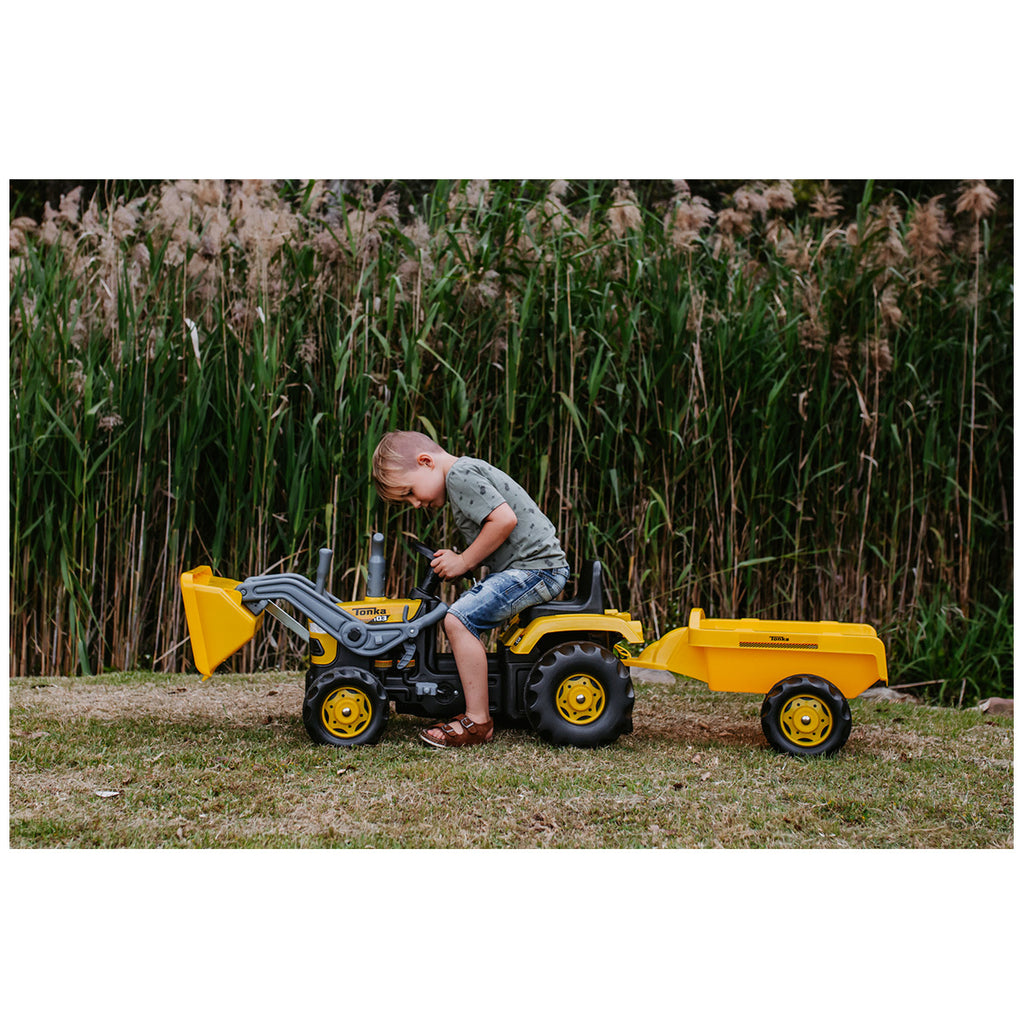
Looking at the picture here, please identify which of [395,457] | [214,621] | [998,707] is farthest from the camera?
[998,707]

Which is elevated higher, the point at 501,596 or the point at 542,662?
the point at 501,596

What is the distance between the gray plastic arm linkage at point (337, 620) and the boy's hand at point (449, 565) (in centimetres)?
18

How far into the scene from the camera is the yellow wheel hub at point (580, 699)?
11.0 ft

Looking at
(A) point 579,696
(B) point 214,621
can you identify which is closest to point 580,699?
(A) point 579,696

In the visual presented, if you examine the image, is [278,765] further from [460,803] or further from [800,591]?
[800,591]

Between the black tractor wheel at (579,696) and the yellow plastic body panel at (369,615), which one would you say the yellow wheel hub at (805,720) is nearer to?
the black tractor wheel at (579,696)

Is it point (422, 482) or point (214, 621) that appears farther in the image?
point (422, 482)

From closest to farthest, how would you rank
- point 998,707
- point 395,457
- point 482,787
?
point 482,787 → point 395,457 → point 998,707

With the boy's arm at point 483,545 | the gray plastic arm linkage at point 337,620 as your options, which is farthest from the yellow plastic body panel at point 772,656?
the gray plastic arm linkage at point 337,620

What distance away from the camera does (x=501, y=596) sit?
3.35m

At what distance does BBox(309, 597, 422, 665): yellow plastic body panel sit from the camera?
11.2 feet

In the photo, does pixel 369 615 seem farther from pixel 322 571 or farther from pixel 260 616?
pixel 260 616

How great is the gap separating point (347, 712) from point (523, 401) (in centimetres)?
217

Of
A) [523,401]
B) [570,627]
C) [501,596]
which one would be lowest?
[570,627]
